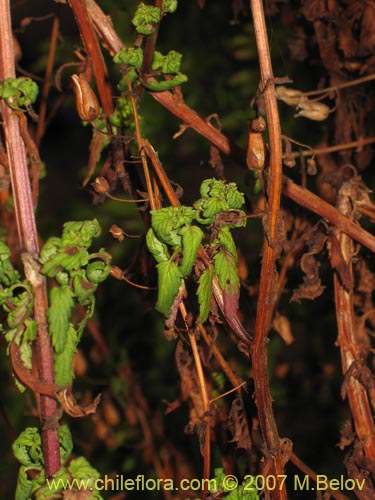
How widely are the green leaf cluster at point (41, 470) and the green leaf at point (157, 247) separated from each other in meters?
0.24

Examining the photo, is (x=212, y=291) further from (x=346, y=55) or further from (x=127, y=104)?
(x=346, y=55)

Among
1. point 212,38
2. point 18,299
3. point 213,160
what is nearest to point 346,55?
point 213,160

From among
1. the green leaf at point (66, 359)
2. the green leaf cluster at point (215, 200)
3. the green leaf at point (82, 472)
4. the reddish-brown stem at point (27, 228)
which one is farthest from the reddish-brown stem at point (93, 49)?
the green leaf at point (82, 472)

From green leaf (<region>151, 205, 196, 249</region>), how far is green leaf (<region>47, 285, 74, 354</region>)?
0.12m

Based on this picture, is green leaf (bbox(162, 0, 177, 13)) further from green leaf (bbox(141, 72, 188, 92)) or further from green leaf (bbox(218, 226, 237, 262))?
green leaf (bbox(218, 226, 237, 262))

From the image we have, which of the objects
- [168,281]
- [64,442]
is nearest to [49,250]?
[168,281]

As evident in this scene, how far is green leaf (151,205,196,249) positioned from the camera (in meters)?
0.92

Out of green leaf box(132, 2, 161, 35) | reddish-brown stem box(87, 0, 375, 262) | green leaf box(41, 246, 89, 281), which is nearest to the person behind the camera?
green leaf box(41, 246, 89, 281)

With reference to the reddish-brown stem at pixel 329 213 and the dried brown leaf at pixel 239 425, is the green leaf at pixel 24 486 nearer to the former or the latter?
the dried brown leaf at pixel 239 425

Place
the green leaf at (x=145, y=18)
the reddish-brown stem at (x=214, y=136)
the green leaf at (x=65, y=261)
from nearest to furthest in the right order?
the green leaf at (x=65, y=261) → the green leaf at (x=145, y=18) → the reddish-brown stem at (x=214, y=136)

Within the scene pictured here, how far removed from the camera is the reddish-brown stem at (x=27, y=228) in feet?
3.03

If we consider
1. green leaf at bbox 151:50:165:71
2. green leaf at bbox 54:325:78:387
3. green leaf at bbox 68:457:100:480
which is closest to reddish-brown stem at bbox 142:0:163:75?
green leaf at bbox 151:50:165:71

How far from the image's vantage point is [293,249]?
1324mm

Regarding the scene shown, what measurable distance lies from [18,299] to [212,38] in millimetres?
1157
